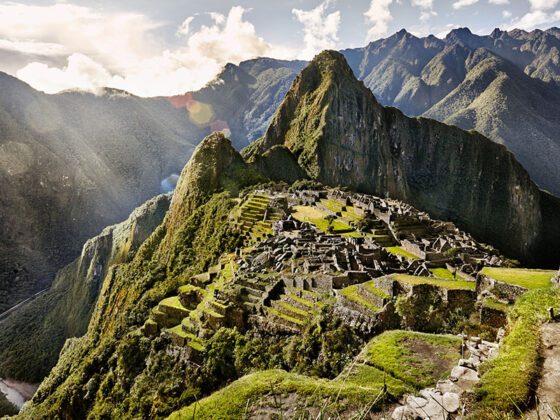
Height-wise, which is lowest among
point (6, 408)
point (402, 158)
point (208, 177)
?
point (6, 408)

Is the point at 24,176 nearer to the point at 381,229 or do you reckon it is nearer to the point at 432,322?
the point at 381,229

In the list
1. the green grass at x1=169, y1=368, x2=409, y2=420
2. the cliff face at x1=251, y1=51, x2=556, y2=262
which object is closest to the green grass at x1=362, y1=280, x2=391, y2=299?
the green grass at x1=169, y1=368, x2=409, y2=420

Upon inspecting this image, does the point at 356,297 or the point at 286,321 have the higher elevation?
the point at 356,297

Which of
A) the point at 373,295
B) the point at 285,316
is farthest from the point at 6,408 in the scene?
the point at 373,295

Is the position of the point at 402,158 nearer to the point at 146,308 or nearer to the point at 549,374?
the point at 146,308

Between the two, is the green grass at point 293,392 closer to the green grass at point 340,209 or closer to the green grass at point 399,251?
the green grass at point 399,251

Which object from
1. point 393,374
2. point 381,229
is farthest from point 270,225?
point 393,374
